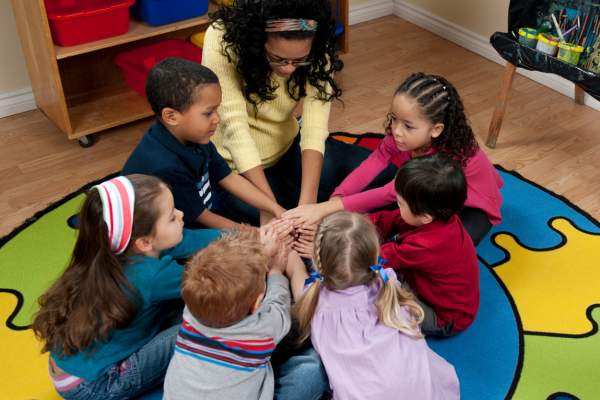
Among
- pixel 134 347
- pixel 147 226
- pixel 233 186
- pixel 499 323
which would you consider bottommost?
pixel 499 323

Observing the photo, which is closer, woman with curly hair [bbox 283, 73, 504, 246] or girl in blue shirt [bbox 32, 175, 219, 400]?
girl in blue shirt [bbox 32, 175, 219, 400]

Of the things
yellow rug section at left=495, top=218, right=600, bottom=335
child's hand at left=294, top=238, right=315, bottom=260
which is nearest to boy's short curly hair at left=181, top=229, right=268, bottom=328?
child's hand at left=294, top=238, right=315, bottom=260

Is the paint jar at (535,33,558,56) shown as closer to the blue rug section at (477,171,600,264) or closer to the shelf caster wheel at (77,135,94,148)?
the blue rug section at (477,171,600,264)

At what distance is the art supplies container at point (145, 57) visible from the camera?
2.31 metres

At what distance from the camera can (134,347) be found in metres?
1.16

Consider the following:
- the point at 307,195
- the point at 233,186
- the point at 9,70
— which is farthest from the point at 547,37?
the point at 9,70

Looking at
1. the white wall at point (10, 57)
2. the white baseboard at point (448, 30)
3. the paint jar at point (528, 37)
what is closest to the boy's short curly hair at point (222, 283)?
the paint jar at point (528, 37)

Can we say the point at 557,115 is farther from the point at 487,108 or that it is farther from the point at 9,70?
the point at 9,70

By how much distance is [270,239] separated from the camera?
1.29 m

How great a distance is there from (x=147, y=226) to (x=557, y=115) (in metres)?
1.98

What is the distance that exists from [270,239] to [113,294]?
39 cm

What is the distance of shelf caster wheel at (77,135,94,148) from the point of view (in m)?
2.23

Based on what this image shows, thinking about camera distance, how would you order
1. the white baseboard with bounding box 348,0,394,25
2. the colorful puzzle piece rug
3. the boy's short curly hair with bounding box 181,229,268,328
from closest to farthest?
the boy's short curly hair with bounding box 181,229,268,328, the colorful puzzle piece rug, the white baseboard with bounding box 348,0,394,25

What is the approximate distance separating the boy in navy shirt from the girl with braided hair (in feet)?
1.33
